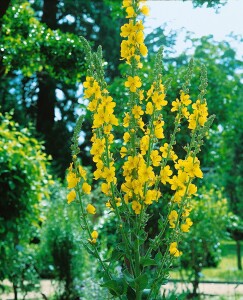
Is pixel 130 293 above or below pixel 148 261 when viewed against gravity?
below

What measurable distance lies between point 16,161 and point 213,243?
2.89m

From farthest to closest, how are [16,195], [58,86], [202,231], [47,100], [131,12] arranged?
[58,86] < [47,100] < [202,231] < [16,195] < [131,12]

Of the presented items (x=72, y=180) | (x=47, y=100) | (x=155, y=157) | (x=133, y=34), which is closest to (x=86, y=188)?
(x=72, y=180)

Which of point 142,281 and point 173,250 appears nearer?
point 142,281

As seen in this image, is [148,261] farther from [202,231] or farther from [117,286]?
[202,231]

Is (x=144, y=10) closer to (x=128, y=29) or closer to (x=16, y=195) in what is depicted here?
(x=128, y=29)

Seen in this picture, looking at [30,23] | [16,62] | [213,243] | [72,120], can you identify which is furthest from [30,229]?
[72,120]

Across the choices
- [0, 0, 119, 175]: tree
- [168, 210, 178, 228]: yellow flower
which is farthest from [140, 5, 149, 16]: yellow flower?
[0, 0, 119, 175]: tree

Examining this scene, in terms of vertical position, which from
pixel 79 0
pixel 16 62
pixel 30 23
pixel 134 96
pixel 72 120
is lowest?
pixel 134 96

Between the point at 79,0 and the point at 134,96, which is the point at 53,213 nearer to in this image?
the point at 134,96

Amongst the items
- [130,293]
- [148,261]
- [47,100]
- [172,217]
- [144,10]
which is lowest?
[130,293]

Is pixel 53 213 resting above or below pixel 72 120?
below

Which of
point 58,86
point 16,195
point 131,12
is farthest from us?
point 58,86

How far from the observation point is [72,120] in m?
16.4
